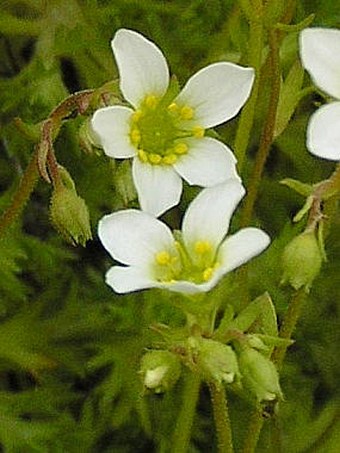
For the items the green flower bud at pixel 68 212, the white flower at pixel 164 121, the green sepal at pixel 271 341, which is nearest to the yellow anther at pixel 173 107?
the white flower at pixel 164 121

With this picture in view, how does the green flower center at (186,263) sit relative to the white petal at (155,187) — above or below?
below

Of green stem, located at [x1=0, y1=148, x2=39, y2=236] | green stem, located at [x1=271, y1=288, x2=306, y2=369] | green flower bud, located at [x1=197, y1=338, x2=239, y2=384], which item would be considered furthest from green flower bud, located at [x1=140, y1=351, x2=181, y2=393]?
green stem, located at [x1=0, y1=148, x2=39, y2=236]

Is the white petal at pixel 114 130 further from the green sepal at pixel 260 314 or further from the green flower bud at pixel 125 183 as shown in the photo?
the green sepal at pixel 260 314

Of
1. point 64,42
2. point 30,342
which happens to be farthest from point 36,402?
point 64,42

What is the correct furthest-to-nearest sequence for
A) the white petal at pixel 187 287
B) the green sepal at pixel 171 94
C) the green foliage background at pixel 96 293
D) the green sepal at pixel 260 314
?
the green foliage background at pixel 96 293, the green sepal at pixel 171 94, the green sepal at pixel 260 314, the white petal at pixel 187 287

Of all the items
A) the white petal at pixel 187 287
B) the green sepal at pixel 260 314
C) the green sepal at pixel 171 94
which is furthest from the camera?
the green sepal at pixel 171 94

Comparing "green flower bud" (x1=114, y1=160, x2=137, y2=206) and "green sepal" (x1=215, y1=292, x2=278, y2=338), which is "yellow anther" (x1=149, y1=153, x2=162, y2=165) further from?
"green sepal" (x1=215, y1=292, x2=278, y2=338)
